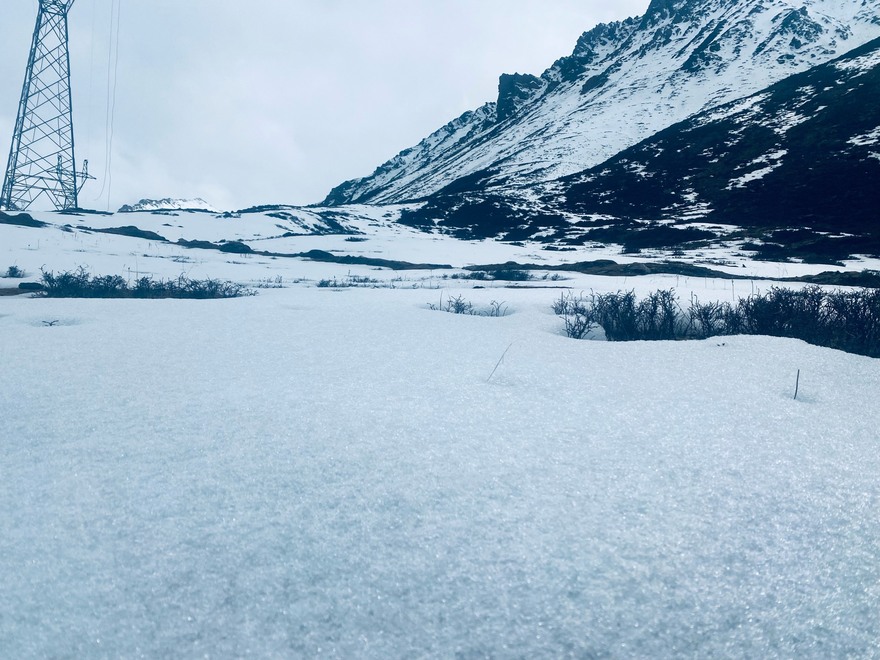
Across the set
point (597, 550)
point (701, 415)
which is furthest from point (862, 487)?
point (597, 550)

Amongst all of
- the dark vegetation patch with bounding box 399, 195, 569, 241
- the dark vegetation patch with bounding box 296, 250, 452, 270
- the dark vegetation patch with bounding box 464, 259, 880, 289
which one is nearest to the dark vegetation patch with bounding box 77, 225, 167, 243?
the dark vegetation patch with bounding box 296, 250, 452, 270

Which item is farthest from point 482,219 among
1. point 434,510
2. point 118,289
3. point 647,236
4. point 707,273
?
point 434,510

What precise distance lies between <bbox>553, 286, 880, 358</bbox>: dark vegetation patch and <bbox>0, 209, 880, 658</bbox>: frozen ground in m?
1.73

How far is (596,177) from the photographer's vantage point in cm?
5056

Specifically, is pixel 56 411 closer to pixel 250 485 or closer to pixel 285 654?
pixel 250 485

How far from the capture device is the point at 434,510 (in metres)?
1.47

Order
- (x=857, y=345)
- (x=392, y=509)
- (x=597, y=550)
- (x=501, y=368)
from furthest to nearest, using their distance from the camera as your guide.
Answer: (x=857, y=345)
(x=501, y=368)
(x=392, y=509)
(x=597, y=550)

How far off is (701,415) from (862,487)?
594 millimetres

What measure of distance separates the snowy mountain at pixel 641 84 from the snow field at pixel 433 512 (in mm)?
56095

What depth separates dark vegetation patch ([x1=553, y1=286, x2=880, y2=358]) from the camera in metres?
4.25

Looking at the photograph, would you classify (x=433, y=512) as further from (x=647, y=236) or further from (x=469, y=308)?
(x=647, y=236)

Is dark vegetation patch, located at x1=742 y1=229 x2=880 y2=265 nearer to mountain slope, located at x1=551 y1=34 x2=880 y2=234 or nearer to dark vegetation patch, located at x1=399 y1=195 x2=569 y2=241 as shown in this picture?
mountain slope, located at x1=551 y1=34 x2=880 y2=234

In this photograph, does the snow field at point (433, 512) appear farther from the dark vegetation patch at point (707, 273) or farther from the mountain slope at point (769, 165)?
the mountain slope at point (769, 165)

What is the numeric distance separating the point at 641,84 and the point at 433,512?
10161cm
